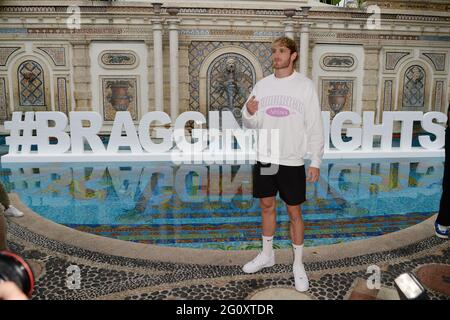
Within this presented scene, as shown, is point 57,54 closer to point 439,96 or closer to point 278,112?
point 278,112

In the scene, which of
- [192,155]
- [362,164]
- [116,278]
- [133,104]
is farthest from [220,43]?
[116,278]

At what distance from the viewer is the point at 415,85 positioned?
1233 cm

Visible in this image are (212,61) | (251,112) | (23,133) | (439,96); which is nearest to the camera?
(251,112)

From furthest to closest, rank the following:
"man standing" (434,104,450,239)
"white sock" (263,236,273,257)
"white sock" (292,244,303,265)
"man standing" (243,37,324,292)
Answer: "man standing" (434,104,450,239), "white sock" (263,236,273,257), "white sock" (292,244,303,265), "man standing" (243,37,324,292)

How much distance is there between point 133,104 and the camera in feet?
38.1

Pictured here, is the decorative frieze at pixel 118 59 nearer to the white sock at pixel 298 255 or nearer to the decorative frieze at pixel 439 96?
the white sock at pixel 298 255

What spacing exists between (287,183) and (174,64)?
8604 millimetres

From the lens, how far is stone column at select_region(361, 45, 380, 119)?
1189 centimetres

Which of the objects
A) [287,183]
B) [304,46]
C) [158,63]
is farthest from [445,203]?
[158,63]

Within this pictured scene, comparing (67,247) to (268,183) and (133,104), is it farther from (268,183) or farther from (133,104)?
(133,104)

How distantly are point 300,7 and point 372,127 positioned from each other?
4731 mm

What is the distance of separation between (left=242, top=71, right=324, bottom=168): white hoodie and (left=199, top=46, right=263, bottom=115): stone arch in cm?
890

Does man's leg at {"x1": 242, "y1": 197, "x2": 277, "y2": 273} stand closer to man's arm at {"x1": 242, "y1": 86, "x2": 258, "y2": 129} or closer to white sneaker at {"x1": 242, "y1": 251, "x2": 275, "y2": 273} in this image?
white sneaker at {"x1": 242, "y1": 251, "x2": 275, "y2": 273}

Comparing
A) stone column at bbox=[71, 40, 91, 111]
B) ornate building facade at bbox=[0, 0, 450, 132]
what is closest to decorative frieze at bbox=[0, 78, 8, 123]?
ornate building facade at bbox=[0, 0, 450, 132]
